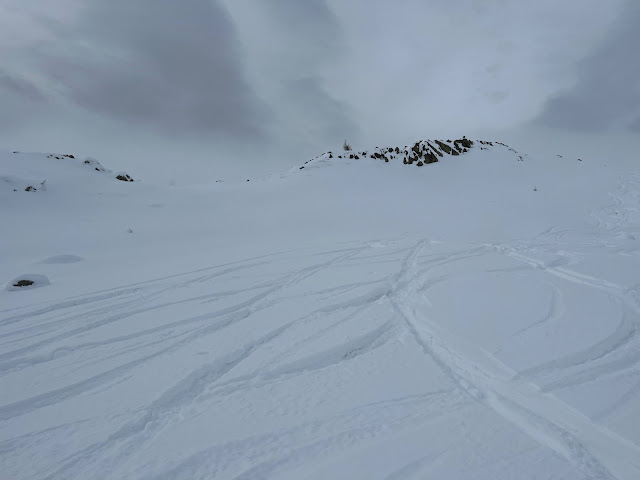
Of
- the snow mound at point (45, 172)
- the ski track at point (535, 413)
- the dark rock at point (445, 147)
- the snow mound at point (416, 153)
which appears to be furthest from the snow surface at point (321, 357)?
the dark rock at point (445, 147)

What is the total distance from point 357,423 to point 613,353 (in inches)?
91.4

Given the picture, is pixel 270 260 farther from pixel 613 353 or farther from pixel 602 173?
pixel 602 173

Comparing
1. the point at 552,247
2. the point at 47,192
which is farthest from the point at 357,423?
the point at 47,192

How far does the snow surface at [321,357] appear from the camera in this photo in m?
1.64

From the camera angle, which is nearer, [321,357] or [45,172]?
[321,357]

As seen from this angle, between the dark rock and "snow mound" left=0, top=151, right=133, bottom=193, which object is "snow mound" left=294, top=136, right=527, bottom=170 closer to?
the dark rock

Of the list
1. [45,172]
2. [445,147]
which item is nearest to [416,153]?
[445,147]

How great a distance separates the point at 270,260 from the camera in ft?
17.8

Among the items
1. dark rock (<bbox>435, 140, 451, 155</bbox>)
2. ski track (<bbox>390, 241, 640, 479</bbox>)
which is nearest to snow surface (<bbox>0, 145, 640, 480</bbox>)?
ski track (<bbox>390, 241, 640, 479</bbox>)

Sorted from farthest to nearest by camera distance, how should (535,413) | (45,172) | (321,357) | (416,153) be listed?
(416,153)
(45,172)
(321,357)
(535,413)

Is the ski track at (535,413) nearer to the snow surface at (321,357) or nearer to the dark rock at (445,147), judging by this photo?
the snow surface at (321,357)

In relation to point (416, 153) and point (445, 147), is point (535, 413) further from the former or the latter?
point (445, 147)

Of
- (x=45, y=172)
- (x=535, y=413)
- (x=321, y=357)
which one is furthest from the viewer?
(x=45, y=172)

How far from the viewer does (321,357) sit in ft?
8.27
